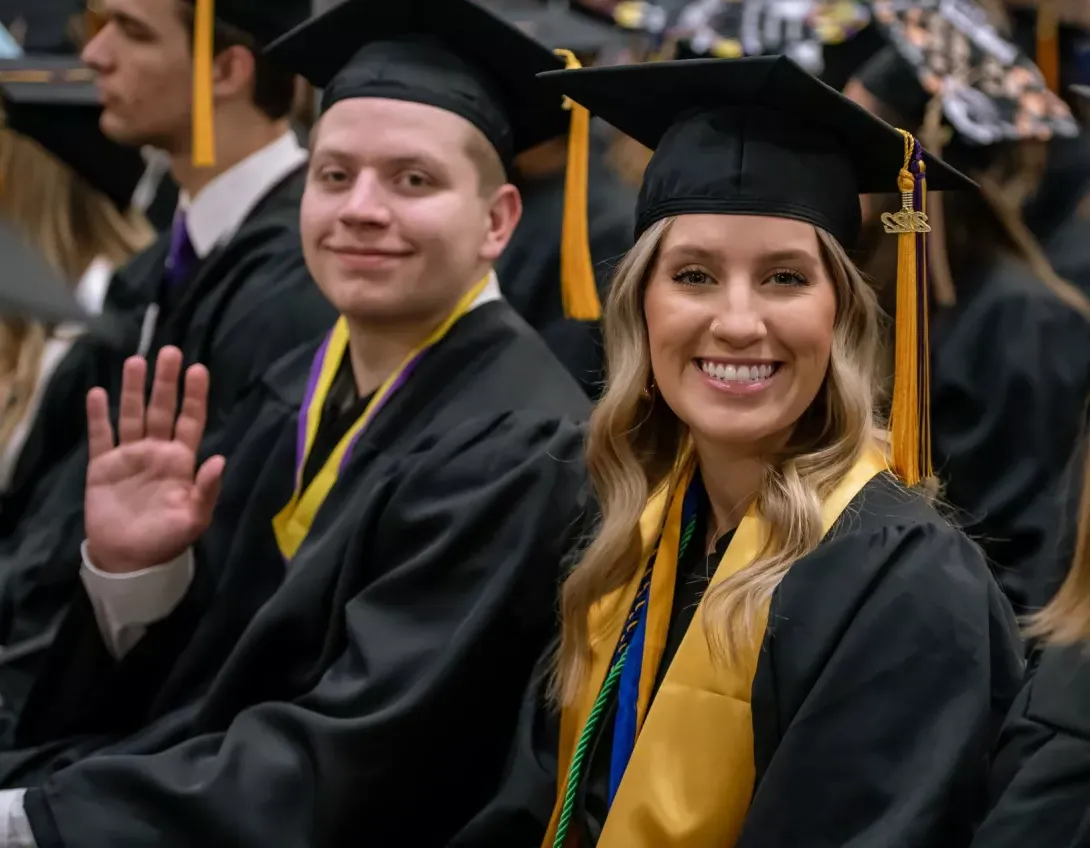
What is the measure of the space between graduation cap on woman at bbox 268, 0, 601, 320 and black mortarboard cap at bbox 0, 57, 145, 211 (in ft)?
5.45

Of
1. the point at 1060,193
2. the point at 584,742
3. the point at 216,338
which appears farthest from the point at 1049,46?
the point at 584,742

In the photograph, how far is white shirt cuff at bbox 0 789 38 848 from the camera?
194cm

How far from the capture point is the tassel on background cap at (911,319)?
1700 mm

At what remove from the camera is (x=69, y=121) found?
3.86 meters

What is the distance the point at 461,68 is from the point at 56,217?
193 cm

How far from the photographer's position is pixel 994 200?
10.3 feet

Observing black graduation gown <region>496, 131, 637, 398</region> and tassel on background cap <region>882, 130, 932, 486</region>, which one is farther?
black graduation gown <region>496, 131, 637, 398</region>

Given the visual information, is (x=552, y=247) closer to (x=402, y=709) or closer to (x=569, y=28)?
(x=569, y=28)

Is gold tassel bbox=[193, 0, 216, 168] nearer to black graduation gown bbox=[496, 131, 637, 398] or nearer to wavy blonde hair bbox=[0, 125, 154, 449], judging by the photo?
black graduation gown bbox=[496, 131, 637, 398]

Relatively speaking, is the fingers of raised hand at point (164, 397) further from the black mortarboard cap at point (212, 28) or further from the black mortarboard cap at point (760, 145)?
the black mortarboard cap at point (760, 145)

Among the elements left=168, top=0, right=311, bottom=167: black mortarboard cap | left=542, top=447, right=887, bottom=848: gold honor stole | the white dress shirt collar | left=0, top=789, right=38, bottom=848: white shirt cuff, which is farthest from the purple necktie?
left=542, top=447, right=887, bottom=848: gold honor stole

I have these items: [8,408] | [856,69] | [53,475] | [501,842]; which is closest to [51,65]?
[8,408]

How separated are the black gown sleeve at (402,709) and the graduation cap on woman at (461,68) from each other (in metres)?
0.39

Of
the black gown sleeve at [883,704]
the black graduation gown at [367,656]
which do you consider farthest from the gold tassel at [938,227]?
the black gown sleeve at [883,704]
